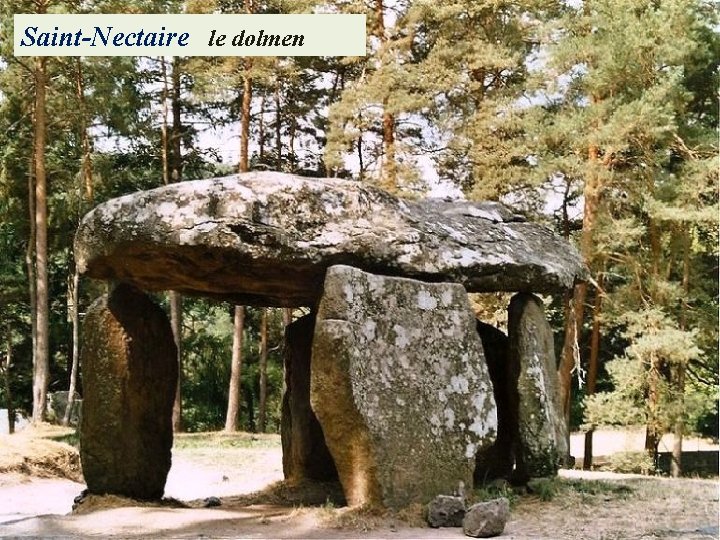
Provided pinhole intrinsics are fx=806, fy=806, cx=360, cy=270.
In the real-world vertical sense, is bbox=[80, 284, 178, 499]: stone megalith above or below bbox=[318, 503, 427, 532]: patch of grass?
above

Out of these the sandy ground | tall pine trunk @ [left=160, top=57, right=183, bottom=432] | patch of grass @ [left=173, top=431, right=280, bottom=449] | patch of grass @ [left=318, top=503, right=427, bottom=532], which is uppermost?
tall pine trunk @ [left=160, top=57, right=183, bottom=432]

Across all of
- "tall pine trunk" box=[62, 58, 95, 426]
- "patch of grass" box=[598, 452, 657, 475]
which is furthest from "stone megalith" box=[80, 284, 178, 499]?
"patch of grass" box=[598, 452, 657, 475]

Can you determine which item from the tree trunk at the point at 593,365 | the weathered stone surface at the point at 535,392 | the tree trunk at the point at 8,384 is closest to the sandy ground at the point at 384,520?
the weathered stone surface at the point at 535,392

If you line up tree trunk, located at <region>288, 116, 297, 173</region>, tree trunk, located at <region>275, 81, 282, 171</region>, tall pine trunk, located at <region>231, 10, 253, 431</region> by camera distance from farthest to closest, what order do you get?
1. tree trunk, located at <region>288, 116, 297, 173</region>
2. tree trunk, located at <region>275, 81, 282, 171</region>
3. tall pine trunk, located at <region>231, 10, 253, 431</region>

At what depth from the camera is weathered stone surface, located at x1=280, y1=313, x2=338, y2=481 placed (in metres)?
9.97

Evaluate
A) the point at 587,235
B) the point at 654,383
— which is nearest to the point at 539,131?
the point at 587,235

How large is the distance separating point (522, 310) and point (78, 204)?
49.2 ft

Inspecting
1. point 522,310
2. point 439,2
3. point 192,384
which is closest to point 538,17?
point 439,2

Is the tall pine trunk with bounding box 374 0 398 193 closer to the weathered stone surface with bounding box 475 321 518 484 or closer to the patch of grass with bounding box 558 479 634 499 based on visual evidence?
the weathered stone surface with bounding box 475 321 518 484

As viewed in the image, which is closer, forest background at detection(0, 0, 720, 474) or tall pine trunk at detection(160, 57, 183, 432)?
forest background at detection(0, 0, 720, 474)

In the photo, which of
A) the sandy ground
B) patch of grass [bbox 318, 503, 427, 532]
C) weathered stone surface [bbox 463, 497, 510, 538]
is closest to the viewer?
weathered stone surface [bbox 463, 497, 510, 538]

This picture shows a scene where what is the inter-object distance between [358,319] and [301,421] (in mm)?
3306

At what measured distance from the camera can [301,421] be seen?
10109mm

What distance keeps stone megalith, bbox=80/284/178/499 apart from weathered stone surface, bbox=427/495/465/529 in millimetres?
3414
